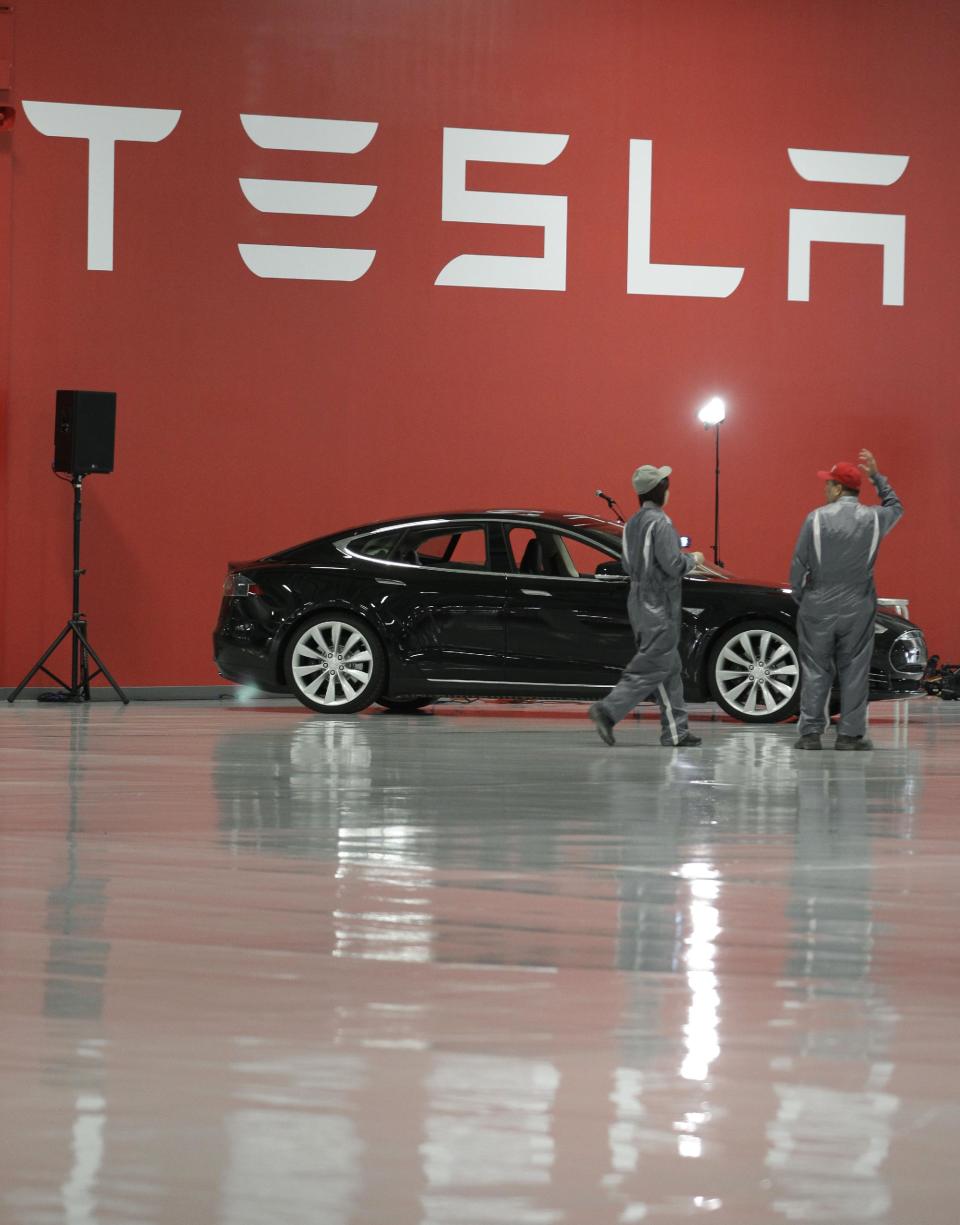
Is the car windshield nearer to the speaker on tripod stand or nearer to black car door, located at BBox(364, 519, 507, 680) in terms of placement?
black car door, located at BBox(364, 519, 507, 680)

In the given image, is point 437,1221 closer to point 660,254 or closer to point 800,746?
point 800,746

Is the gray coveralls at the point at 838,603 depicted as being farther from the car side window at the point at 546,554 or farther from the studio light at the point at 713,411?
the studio light at the point at 713,411

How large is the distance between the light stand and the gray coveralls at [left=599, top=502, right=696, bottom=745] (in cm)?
513

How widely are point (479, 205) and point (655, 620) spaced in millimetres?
6040

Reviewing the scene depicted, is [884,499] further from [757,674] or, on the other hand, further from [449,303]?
[449,303]

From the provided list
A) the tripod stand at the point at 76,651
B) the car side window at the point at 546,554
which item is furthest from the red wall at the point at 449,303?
the car side window at the point at 546,554

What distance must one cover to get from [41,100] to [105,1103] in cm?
1274

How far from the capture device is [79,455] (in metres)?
14.1

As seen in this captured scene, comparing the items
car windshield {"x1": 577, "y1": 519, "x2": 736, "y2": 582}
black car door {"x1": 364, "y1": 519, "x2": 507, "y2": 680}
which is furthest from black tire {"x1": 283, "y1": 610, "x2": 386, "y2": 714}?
car windshield {"x1": 577, "y1": 519, "x2": 736, "y2": 582}

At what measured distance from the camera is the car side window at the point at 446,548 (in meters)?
12.9

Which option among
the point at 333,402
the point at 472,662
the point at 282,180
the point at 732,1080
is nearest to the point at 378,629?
the point at 472,662

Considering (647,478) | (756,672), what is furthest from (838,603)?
(756,672)

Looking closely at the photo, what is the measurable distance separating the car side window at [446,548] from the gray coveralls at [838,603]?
2792 millimetres

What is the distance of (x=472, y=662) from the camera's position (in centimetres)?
1269
